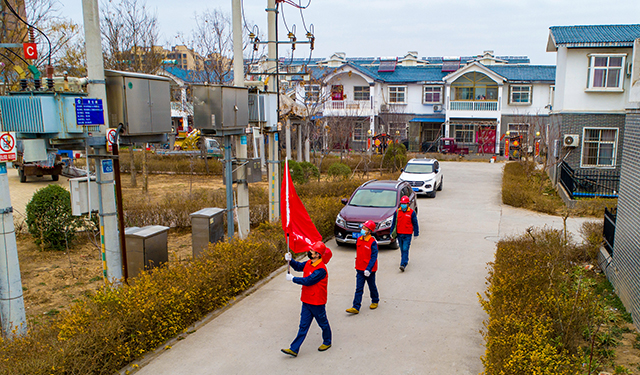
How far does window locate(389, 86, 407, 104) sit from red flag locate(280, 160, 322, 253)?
137 feet

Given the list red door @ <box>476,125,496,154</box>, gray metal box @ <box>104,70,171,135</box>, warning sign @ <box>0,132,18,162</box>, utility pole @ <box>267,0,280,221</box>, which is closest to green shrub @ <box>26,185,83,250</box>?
utility pole @ <box>267,0,280,221</box>

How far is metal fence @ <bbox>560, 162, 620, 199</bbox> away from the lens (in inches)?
716

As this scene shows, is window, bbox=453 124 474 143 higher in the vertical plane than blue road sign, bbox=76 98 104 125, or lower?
lower

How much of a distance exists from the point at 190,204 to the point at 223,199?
4.86 ft

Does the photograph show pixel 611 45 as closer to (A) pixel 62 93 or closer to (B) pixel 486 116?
(A) pixel 62 93

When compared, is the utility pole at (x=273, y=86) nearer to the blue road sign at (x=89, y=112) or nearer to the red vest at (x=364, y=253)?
the red vest at (x=364, y=253)

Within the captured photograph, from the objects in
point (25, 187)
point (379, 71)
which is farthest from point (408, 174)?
point (379, 71)

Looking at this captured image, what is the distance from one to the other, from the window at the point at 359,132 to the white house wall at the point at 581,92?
86.6ft

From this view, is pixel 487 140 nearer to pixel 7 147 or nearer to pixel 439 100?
pixel 439 100

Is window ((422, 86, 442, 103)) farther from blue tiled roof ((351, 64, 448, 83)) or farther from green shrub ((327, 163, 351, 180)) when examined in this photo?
green shrub ((327, 163, 351, 180))

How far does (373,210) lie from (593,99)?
1399 cm

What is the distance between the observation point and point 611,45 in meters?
20.2

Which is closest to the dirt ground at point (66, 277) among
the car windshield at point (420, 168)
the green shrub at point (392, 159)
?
the car windshield at point (420, 168)

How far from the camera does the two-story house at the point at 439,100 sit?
43.8m
